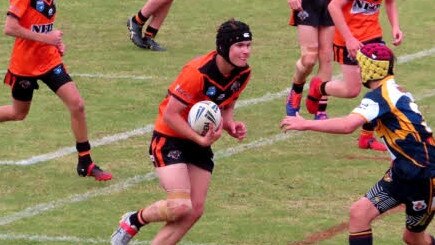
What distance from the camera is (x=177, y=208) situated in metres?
9.34

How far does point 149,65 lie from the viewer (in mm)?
16781

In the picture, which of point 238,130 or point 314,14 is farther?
point 314,14

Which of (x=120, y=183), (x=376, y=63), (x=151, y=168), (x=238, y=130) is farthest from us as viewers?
(x=151, y=168)

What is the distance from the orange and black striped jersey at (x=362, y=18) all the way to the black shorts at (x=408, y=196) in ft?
13.3

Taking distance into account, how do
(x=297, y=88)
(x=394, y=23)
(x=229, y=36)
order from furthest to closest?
(x=297, y=88) → (x=394, y=23) → (x=229, y=36)

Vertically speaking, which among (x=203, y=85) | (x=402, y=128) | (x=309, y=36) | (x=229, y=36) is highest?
(x=229, y=36)

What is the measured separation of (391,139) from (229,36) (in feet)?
4.79

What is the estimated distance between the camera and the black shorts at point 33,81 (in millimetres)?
11984

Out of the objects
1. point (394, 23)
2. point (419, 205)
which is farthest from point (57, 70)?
point (419, 205)

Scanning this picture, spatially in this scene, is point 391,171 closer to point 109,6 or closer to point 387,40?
point 387,40

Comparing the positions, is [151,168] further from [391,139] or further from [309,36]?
[391,139]

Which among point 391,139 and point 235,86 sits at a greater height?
point 391,139

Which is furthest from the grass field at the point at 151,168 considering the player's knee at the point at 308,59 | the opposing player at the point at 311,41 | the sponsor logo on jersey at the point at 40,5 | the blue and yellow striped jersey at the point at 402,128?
the sponsor logo on jersey at the point at 40,5

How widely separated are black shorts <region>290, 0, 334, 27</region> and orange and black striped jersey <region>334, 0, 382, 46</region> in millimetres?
765
